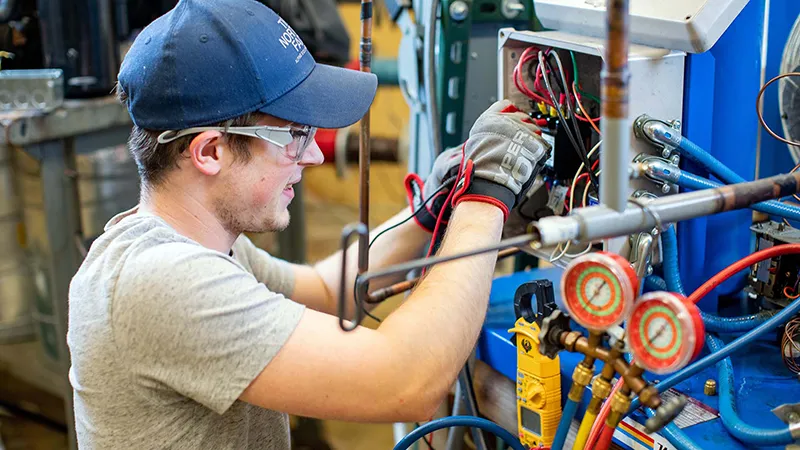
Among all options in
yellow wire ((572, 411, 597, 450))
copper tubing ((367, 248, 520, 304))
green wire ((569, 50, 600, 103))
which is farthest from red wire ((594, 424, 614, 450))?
green wire ((569, 50, 600, 103))

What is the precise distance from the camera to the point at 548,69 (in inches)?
51.9

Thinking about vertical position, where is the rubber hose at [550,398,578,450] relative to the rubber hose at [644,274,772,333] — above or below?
below

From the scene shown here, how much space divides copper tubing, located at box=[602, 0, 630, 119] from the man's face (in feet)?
1.73

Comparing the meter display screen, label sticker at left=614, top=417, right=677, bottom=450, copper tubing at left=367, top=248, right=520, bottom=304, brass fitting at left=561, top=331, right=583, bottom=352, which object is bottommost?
the meter display screen

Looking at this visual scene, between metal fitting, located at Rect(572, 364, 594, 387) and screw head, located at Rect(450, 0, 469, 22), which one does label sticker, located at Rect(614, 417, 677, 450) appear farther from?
screw head, located at Rect(450, 0, 469, 22)

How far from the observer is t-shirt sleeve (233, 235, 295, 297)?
4.80 ft

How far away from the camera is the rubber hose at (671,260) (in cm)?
117

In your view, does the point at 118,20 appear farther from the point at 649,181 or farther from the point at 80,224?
the point at 649,181

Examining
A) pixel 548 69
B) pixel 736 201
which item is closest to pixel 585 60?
pixel 548 69

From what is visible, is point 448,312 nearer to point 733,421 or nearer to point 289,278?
point 733,421

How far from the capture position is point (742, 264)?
1148 mm

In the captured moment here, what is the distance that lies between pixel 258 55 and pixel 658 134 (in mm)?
525

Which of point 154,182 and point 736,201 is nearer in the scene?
point 736,201

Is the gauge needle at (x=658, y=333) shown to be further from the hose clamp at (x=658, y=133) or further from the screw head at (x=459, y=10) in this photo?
the screw head at (x=459, y=10)
